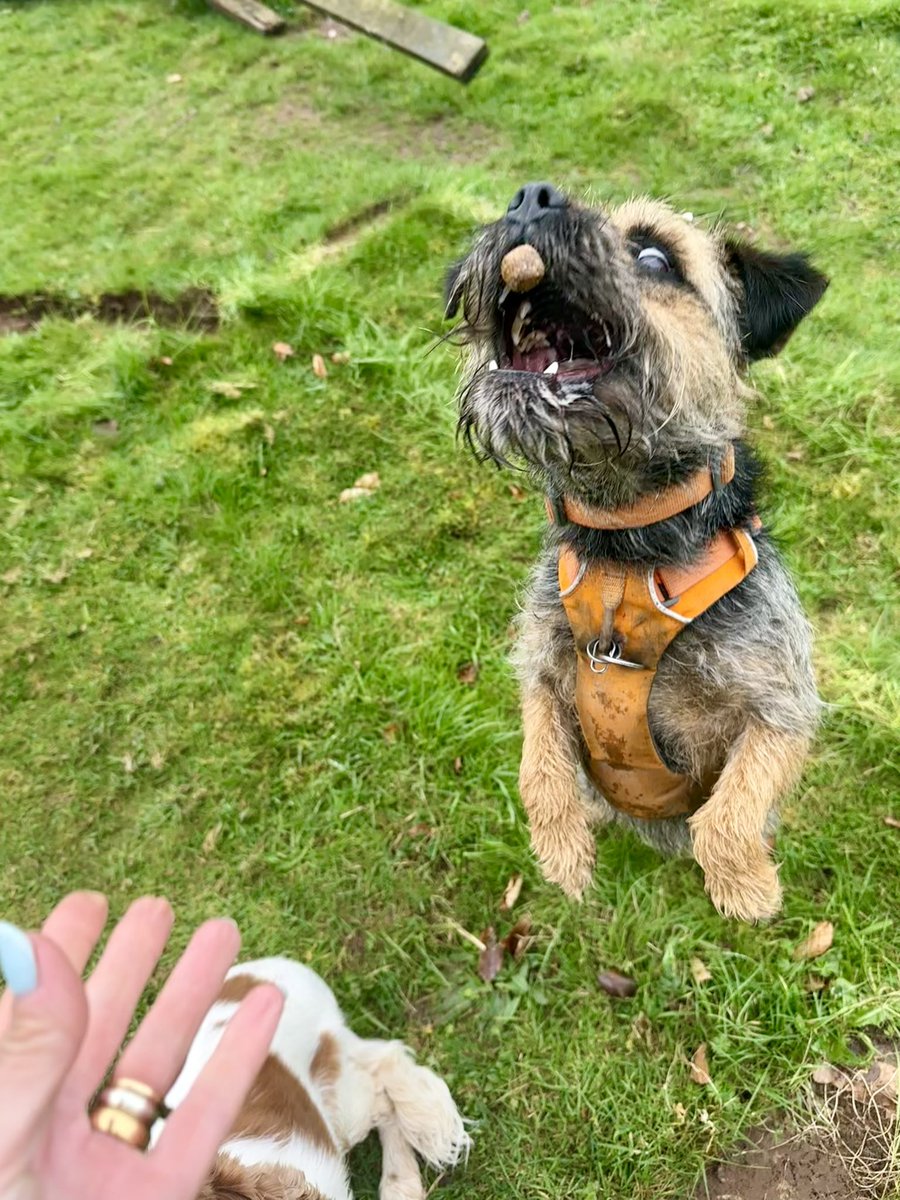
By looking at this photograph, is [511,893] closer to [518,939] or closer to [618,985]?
[518,939]

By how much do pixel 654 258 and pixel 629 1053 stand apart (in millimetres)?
2912

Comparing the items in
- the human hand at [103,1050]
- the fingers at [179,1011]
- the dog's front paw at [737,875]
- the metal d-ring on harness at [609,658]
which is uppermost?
the human hand at [103,1050]

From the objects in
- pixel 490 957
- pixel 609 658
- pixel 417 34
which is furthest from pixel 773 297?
pixel 417 34

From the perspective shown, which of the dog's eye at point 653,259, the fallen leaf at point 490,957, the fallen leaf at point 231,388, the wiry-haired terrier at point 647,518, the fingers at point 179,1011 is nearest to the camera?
the fingers at point 179,1011

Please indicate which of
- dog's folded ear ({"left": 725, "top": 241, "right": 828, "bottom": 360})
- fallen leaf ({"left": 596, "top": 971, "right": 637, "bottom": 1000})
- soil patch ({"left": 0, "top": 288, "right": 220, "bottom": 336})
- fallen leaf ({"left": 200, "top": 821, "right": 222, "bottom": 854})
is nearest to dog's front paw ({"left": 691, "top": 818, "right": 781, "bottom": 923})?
fallen leaf ({"left": 596, "top": 971, "right": 637, "bottom": 1000})

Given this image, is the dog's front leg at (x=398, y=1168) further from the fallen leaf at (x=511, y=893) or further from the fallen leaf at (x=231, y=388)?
the fallen leaf at (x=231, y=388)

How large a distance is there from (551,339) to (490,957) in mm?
2561

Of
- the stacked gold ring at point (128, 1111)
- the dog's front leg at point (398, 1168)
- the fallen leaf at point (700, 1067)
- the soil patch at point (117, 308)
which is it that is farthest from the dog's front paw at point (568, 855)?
the soil patch at point (117, 308)

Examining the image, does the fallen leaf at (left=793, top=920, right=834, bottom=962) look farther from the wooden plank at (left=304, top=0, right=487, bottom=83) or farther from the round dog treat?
the wooden plank at (left=304, top=0, right=487, bottom=83)

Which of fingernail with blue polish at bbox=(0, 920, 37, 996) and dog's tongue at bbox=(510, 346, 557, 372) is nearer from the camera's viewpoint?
fingernail with blue polish at bbox=(0, 920, 37, 996)

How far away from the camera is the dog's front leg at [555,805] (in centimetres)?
268

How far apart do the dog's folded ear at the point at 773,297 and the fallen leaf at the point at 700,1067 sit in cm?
259

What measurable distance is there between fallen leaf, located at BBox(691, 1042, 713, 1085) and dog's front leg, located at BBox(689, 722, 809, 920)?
0.89m

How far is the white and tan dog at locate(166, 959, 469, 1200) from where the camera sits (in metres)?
2.46
